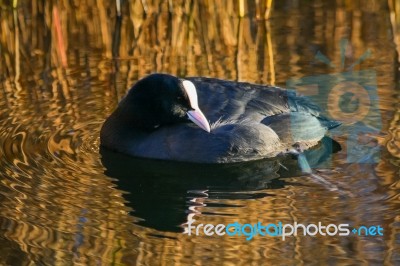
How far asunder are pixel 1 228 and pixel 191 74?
8.46ft

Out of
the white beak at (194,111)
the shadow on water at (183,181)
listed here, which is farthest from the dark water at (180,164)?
the white beak at (194,111)

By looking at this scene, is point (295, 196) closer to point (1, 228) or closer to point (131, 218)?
point (131, 218)

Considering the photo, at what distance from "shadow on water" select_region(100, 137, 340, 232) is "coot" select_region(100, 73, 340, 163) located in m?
0.06

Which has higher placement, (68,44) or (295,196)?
(68,44)

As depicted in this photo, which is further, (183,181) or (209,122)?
(209,122)

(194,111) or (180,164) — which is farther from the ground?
(194,111)

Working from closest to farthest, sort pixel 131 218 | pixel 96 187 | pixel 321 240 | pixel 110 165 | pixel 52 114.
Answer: pixel 321 240
pixel 131 218
pixel 96 187
pixel 110 165
pixel 52 114

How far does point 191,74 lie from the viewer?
6.93 meters

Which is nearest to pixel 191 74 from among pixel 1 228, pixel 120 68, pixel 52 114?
pixel 120 68

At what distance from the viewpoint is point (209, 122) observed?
561 cm

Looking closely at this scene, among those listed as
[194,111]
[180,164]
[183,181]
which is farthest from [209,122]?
[183,181]

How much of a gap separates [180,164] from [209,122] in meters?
0.28

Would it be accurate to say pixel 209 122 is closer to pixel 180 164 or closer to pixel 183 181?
pixel 180 164

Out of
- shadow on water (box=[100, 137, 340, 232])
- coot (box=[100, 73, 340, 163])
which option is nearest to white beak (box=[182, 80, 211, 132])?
coot (box=[100, 73, 340, 163])
